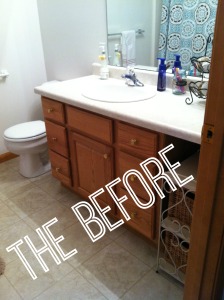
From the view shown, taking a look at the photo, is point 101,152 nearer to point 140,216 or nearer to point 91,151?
point 91,151

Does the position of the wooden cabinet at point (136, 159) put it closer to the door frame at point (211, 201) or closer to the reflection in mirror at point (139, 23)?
the door frame at point (211, 201)

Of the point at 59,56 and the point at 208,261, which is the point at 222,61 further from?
the point at 59,56

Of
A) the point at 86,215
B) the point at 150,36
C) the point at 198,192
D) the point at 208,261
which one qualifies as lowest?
the point at 86,215

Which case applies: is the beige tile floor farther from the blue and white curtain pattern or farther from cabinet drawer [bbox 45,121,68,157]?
the blue and white curtain pattern

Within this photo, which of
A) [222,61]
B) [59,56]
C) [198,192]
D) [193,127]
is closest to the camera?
[222,61]

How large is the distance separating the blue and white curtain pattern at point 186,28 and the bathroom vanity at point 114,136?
0.86ft

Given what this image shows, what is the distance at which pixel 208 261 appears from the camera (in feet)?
2.91

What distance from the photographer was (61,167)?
2.01m

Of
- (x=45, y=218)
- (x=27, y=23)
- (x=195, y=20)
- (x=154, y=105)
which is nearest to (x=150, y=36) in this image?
(x=195, y=20)

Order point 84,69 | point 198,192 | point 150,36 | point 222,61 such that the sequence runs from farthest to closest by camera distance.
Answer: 1. point 84,69
2. point 150,36
3. point 198,192
4. point 222,61

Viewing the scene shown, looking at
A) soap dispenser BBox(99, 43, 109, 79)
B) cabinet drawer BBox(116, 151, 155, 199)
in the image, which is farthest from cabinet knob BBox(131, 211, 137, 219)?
soap dispenser BBox(99, 43, 109, 79)

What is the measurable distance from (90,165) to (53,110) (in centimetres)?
45

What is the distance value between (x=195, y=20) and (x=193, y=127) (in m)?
0.79

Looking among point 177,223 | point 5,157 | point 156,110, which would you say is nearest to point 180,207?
point 177,223
